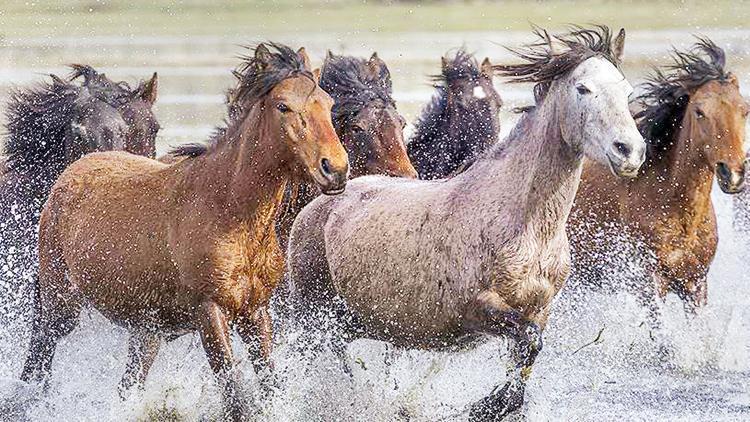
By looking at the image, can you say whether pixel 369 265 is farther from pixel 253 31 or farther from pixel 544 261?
pixel 253 31

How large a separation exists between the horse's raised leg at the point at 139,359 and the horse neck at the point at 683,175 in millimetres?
2643

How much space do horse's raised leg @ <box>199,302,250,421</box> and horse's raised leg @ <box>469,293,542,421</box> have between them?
2.95ft

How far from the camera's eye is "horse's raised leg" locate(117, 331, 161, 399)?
7617 millimetres

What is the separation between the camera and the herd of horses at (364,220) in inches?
255

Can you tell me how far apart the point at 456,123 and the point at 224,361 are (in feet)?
10.4

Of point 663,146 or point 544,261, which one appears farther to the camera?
point 663,146

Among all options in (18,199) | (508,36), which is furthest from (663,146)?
(508,36)

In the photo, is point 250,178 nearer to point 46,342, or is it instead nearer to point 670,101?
point 46,342

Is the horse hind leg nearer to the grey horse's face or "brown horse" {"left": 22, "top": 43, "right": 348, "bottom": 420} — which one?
"brown horse" {"left": 22, "top": 43, "right": 348, "bottom": 420}

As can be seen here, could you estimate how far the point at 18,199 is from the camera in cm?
879

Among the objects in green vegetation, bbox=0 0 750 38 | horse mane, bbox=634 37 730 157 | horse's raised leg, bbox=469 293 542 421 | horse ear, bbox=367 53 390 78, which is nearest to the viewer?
horse's raised leg, bbox=469 293 542 421

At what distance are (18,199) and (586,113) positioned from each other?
3613mm

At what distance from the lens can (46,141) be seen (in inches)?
346

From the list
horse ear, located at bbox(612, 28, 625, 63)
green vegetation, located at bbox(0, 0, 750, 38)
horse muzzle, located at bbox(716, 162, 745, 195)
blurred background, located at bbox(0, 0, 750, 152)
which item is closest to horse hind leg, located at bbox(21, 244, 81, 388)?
horse ear, located at bbox(612, 28, 625, 63)
